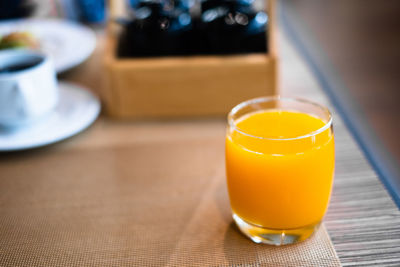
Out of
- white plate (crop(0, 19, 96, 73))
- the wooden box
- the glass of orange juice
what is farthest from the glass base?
white plate (crop(0, 19, 96, 73))

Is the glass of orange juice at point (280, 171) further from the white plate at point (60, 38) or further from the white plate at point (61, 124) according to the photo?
the white plate at point (60, 38)

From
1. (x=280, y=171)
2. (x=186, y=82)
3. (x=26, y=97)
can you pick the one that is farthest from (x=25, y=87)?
(x=280, y=171)

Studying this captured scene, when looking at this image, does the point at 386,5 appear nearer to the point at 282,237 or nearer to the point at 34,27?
the point at 34,27

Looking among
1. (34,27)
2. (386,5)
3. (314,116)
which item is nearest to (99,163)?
(314,116)

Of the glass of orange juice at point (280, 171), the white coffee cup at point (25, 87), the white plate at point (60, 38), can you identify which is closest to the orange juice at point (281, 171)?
the glass of orange juice at point (280, 171)

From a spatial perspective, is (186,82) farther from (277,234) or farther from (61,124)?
(277,234)

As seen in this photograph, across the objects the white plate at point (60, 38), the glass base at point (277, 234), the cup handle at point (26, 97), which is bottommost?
the glass base at point (277, 234)

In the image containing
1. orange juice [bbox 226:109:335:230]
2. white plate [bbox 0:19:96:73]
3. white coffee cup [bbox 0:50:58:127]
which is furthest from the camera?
white plate [bbox 0:19:96:73]

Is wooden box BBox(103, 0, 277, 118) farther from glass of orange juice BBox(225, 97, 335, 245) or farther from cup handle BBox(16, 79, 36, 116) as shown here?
glass of orange juice BBox(225, 97, 335, 245)
